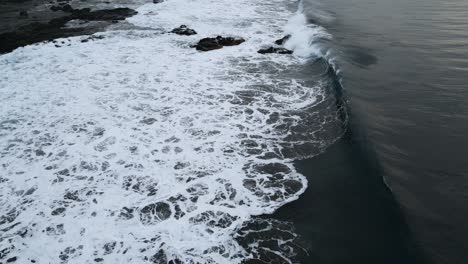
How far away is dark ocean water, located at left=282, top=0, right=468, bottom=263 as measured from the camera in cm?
657

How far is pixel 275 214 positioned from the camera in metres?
7.42

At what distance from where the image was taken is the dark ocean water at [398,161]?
6.57 meters

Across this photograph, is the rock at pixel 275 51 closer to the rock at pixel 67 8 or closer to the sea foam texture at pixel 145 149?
the sea foam texture at pixel 145 149

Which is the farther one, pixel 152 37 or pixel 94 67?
pixel 152 37

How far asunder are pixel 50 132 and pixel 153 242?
5.76 m

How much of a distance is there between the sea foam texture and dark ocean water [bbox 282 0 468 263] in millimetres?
971

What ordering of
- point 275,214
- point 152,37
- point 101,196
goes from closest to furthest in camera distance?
point 275,214 < point 101,196 < point 152,37

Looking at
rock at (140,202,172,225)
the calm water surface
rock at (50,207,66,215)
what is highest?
the calm water surface

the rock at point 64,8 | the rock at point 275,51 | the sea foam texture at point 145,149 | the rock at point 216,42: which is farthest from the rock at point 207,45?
the rock at point 64,8

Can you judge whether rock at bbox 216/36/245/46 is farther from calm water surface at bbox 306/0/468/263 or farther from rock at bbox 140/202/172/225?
rock at bbox 140/202/172/225

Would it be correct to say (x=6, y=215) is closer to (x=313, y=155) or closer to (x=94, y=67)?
(x=313, y=155)

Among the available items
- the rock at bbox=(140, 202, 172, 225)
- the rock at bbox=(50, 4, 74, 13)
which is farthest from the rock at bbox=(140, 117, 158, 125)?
the rock at bbox=(50, 4, 74, 13)

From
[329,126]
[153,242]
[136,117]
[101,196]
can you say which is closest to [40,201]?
[101,196]

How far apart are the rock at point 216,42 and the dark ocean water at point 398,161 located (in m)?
4.63
